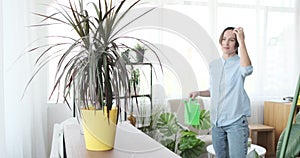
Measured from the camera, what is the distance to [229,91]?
193 cm

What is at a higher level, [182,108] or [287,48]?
[287,48]

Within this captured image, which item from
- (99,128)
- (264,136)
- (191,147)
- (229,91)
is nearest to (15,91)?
(99,128)

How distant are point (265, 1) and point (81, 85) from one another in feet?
13.1

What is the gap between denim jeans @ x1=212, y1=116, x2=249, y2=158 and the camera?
1.99m

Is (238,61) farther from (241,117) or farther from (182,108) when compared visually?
(182,108)

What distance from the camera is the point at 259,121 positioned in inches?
174

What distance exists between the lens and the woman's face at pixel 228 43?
213 cm

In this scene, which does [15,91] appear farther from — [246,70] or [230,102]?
[246,70]

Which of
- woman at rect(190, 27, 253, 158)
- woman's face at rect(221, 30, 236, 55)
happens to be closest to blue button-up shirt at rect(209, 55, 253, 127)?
woman at rect(190, 27, 253, 158)

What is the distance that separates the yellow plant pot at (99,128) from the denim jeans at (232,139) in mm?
1088

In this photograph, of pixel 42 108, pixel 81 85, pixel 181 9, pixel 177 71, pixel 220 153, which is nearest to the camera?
pixel 81 85

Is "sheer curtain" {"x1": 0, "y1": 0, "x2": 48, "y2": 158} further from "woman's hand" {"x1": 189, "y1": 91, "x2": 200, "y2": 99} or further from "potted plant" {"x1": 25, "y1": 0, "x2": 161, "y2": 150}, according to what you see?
"woman's hand" {"x1": 189, "y1": 91, "x2": 200, "y2": 99}

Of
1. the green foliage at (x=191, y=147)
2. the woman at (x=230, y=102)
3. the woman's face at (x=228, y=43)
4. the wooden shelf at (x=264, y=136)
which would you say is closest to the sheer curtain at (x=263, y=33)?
the wooden shelf at (x=264, y=136)

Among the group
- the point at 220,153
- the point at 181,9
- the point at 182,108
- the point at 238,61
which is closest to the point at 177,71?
the point at 182,108
